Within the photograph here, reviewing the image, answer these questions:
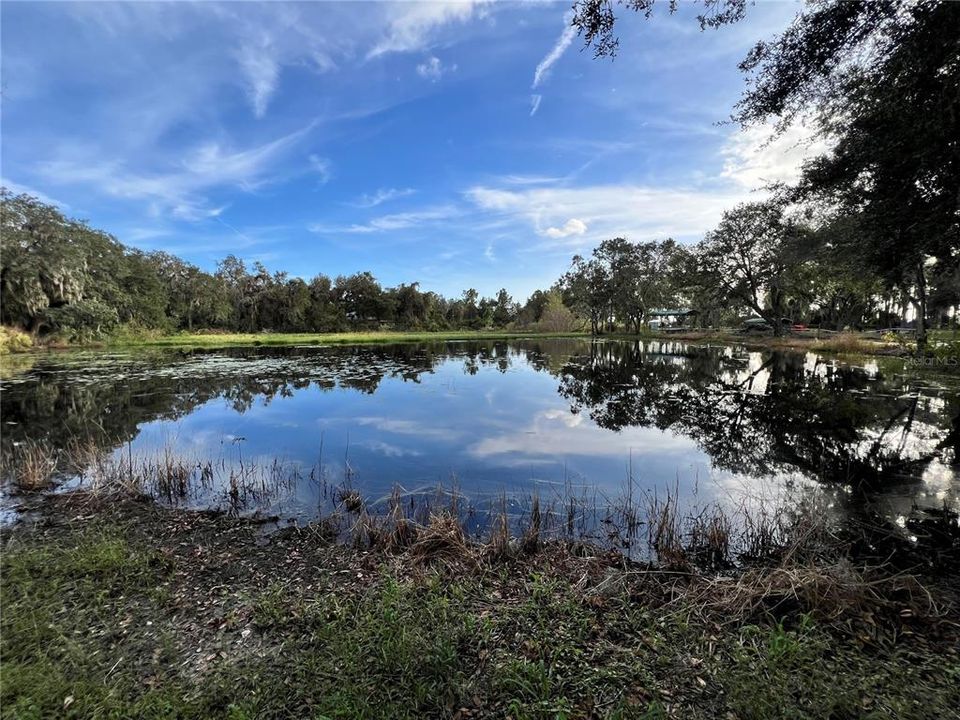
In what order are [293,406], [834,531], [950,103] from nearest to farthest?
1. [950,103]
2. [834,531]
3. [293,406]

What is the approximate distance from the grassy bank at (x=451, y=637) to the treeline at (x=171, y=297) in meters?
43.6

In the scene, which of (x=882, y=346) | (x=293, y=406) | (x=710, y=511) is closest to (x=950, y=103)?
(x=710, y=511)

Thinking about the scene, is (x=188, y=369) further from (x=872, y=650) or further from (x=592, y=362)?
(x=872, y=650)

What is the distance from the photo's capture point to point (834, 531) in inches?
226

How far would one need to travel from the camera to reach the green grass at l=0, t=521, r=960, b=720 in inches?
110

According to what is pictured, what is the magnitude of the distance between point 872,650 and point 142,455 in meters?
11.8

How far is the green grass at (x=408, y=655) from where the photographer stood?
279 cm

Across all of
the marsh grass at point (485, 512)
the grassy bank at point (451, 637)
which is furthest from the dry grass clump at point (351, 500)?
the grassy bank at point (451, 637)

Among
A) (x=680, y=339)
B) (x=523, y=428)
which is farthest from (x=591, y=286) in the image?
(x=523, y=428)

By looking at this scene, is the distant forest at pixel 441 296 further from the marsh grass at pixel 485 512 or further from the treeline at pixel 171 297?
the marsh grass at pixel 485 512

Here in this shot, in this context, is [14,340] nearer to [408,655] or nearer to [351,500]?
[351,500]

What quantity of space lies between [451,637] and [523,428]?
8670mm

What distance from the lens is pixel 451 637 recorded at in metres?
3.44

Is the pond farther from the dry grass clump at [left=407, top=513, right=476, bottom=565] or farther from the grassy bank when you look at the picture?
the grassy bank
